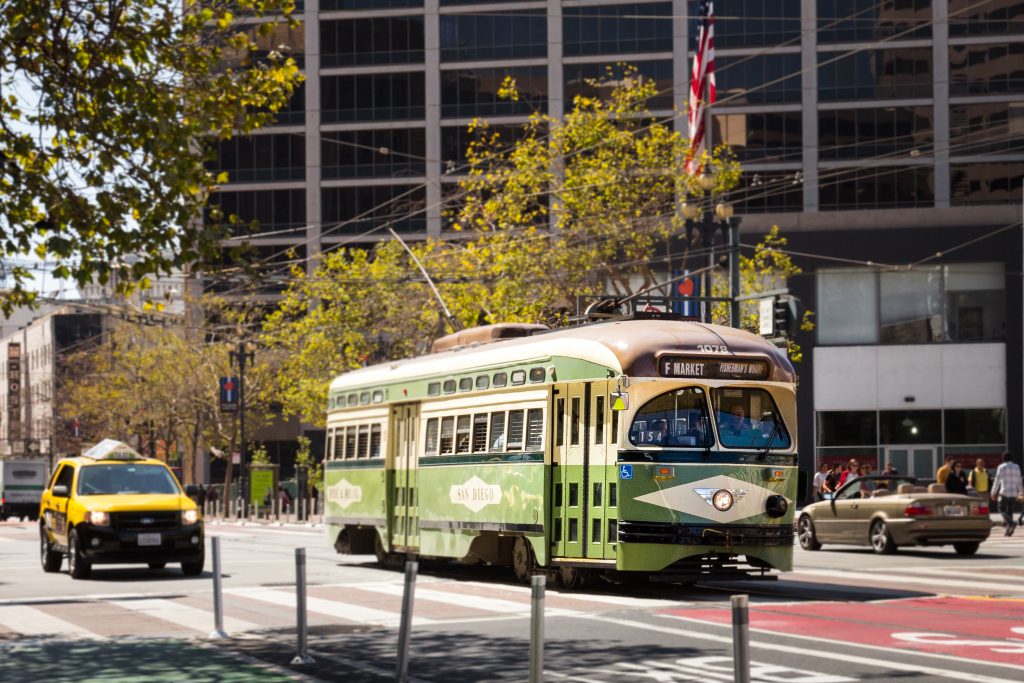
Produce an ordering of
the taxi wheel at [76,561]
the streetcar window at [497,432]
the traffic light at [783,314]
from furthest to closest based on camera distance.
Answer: the traffic light at [783,314] < the taxi wheel at [76,561] < the streetcar window at [497,432]

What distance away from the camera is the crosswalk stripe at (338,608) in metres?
16.5

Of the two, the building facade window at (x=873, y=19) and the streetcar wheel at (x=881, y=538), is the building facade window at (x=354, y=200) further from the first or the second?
the streetcar wheel at (x=881, y=538)

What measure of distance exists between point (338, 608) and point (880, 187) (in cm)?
6073

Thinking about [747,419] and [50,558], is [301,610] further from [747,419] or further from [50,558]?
[50,558]

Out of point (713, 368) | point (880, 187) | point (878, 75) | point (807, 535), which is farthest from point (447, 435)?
point (878, 75)

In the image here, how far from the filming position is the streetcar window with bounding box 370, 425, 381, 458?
25609mm

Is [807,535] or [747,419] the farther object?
[807,535]

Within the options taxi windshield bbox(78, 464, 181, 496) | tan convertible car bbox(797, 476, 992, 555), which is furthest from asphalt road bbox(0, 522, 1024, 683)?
tan convertible car bbox(797, 476, 992, 555)

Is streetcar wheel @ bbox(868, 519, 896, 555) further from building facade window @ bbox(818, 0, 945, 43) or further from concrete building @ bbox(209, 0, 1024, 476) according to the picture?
building facade window @ bbox(818, 0, 945, 43)

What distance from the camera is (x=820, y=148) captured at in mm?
74938

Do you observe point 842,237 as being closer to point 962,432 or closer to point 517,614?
point 962,432

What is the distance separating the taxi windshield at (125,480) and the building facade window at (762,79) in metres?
53.7

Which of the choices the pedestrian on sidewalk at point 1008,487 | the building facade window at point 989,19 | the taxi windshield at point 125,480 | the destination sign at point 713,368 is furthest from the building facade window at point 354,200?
the destination sign at point 713,368

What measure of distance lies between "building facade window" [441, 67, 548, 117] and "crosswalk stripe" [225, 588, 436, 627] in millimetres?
60336
